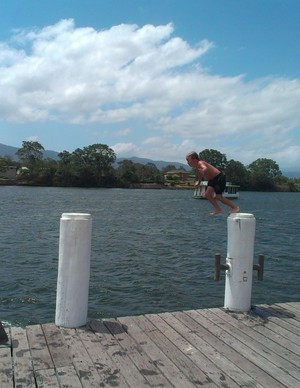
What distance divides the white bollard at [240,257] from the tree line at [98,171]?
4752 inches

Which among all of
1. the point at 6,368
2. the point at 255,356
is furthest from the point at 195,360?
the point at 6,368

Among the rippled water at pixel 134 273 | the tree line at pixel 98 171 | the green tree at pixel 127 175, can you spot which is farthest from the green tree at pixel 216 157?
the rippled water at pixel 134 273

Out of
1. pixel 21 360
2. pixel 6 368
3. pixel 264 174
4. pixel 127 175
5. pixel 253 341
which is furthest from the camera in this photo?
pixel 264 174

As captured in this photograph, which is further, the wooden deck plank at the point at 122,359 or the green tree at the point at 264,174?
the green tree at the point at 264,174

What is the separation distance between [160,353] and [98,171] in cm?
14329

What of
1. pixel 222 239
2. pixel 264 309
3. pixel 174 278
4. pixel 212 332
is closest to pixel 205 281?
pixel 174 278

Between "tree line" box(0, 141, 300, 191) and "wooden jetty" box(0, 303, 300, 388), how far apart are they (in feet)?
398

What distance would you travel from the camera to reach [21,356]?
4391 millimetres

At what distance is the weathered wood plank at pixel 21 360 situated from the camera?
3879 millimetres

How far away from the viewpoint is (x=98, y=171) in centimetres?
14650

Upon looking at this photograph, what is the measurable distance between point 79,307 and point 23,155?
612ft

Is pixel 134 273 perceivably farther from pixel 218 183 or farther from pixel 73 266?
pixel 73 266

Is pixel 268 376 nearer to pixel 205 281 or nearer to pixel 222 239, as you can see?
pixel 205 281

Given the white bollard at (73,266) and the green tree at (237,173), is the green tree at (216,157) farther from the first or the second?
the white bollard at (73,266)
